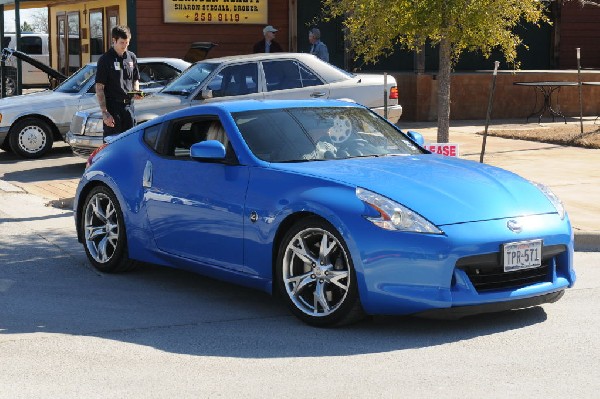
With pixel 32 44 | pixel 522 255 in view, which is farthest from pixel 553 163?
pixel 32 44

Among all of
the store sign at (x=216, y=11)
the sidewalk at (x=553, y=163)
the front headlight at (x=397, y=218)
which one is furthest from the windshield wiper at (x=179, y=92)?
the front headlight at (x=397, y=218)

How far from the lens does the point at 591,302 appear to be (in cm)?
771

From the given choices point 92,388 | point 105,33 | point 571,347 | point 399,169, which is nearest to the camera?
point 92,388

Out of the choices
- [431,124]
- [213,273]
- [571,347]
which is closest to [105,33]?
[431,124]

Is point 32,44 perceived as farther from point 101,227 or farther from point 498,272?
point 498,272

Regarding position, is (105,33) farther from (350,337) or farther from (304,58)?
(350,337)

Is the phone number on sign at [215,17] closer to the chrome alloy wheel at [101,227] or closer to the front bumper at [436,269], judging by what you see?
the chrome alloy wheel at [101,227]

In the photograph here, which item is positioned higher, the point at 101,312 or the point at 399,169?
the point at 399,169

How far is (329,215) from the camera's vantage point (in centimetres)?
676

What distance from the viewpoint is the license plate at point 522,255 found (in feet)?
22.0

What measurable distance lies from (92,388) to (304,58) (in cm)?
1126

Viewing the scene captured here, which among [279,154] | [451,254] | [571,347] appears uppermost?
[279,154]

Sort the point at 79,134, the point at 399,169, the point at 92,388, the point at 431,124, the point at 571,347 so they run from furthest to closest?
1. the point at 431,124
2. the point at 79,134
3. the point at 399,169
4. the point at 571,347
5. the point at 92,388

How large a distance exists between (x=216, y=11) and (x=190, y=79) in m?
9.10
